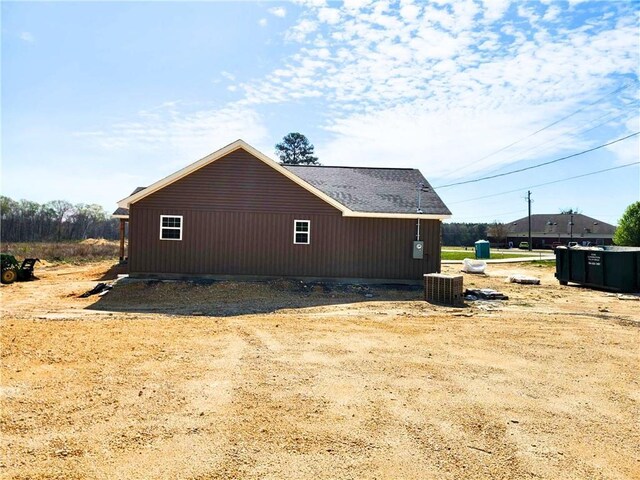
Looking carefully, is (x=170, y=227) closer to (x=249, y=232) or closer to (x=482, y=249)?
(x=249, y=232)

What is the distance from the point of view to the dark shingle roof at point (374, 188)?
16094 mm

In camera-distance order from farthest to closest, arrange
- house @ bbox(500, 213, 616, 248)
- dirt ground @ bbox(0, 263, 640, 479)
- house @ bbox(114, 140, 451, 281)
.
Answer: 1. house @ bbox(500, 213, 616, 248)
2. house @ bbox(114, 140, 451, 281)
3. dirt ground @ bbox(0, 263, 640, 479)

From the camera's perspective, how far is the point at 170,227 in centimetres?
1514

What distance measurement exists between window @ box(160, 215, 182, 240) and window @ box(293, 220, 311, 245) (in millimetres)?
4348

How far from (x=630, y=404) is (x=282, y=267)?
39.1 feet

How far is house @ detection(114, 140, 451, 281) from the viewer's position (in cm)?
1513

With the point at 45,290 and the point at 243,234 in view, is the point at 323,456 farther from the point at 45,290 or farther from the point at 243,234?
the point at 45,290

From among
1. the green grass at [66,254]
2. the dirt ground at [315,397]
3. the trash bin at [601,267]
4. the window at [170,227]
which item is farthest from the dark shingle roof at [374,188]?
the green grass at [66,254]

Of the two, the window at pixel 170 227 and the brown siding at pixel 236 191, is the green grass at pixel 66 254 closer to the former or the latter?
the window at pixel 170 227

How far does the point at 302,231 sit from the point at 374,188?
174 inches

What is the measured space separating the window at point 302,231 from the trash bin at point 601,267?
11632 mm

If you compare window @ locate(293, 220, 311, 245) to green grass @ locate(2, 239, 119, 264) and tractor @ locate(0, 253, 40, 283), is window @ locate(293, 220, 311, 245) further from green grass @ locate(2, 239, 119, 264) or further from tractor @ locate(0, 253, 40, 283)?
green grass @ locate(2, 239, 119, 264)

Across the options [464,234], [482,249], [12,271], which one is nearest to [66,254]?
[12,271]

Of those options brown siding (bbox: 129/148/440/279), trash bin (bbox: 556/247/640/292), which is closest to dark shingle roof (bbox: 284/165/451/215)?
brown siding (bbox: 129/148/440/279)
